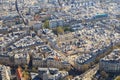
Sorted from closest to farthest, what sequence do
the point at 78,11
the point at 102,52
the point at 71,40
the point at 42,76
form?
the point at 42,76 → the point at 102,52 → the point at 71,40 → the point at 78,11

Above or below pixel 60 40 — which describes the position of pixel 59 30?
above

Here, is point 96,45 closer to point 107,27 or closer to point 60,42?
point 60,42

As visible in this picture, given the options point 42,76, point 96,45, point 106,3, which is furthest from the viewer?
point 106,3

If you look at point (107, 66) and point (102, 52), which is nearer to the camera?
point (107, 66)

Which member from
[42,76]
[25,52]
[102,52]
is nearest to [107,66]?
[102,52]

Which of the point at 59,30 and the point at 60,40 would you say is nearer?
the point at 60,40

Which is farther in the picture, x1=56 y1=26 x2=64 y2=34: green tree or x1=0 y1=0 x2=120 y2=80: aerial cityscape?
x1=56 y1=26 x2=64 y2=34: green tree

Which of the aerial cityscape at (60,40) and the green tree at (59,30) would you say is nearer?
the aerial cityscape at (60,40)
